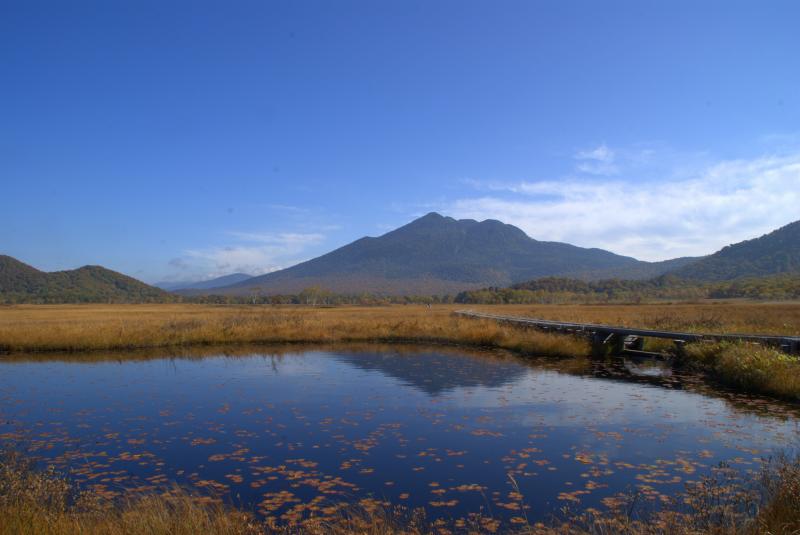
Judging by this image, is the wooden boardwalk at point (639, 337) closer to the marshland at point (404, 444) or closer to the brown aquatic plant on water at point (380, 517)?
the marshland at point (404, 444)

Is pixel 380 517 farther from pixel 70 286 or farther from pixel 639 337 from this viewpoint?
pixel 70 286

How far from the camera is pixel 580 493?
32.9 feet

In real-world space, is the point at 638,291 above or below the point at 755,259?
below

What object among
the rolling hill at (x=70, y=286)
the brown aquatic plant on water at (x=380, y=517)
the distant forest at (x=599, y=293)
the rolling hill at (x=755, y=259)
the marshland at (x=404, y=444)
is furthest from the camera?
the rolling hill at (x=755, y=259)

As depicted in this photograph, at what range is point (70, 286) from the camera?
151625 millimetres

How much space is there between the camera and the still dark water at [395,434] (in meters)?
10.3

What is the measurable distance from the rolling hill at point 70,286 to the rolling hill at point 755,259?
507 ft

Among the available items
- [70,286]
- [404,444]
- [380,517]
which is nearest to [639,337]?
[404,444]

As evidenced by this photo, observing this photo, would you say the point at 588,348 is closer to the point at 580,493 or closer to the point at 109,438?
the point at 580,493

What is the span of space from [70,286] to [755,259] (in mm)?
186552

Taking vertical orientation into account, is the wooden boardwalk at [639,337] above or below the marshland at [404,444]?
above

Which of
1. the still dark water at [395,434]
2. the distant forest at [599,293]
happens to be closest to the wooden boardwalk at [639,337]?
the still dark water at [395,434]

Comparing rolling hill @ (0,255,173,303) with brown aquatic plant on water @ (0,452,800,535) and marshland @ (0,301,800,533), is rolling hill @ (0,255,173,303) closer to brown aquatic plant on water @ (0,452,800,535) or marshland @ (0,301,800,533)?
marshland @ (0,301,800,533)

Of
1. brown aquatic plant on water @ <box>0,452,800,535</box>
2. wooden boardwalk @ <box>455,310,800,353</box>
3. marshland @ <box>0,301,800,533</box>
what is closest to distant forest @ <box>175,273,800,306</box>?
wooden boardwalk @ <box>455,310,800,353</box>
